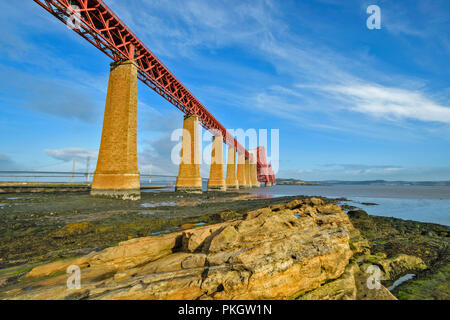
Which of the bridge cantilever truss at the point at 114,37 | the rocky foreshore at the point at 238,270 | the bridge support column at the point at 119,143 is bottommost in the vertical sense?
the rocky foreshore at the point at 238,270

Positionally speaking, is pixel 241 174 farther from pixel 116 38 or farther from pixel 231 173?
pixel 116 38

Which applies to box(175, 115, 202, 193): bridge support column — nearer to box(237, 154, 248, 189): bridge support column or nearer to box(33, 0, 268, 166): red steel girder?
box(33, 0, 268, 166): red steel girder

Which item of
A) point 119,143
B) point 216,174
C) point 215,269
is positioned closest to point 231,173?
point 216,174

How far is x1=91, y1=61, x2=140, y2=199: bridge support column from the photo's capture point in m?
17.8

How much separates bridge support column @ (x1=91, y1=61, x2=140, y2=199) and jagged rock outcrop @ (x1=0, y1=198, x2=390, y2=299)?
46.9 feet

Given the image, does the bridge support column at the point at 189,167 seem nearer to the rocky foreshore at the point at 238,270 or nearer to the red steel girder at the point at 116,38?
the red steel girder at the point at 116,38

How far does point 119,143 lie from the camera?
1819 cm

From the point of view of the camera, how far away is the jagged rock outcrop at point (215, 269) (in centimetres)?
312

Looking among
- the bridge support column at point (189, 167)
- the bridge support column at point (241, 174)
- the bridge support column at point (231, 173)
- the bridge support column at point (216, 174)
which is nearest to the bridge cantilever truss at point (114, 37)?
the bridge support column at point (189, 167)

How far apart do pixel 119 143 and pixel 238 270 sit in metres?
17.9

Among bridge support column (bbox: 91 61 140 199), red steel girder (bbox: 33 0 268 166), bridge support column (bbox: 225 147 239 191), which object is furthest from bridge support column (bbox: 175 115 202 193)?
bridge support column (bbox: 225 147 239 191)

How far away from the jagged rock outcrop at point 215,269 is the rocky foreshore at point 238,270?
13 millimetres
